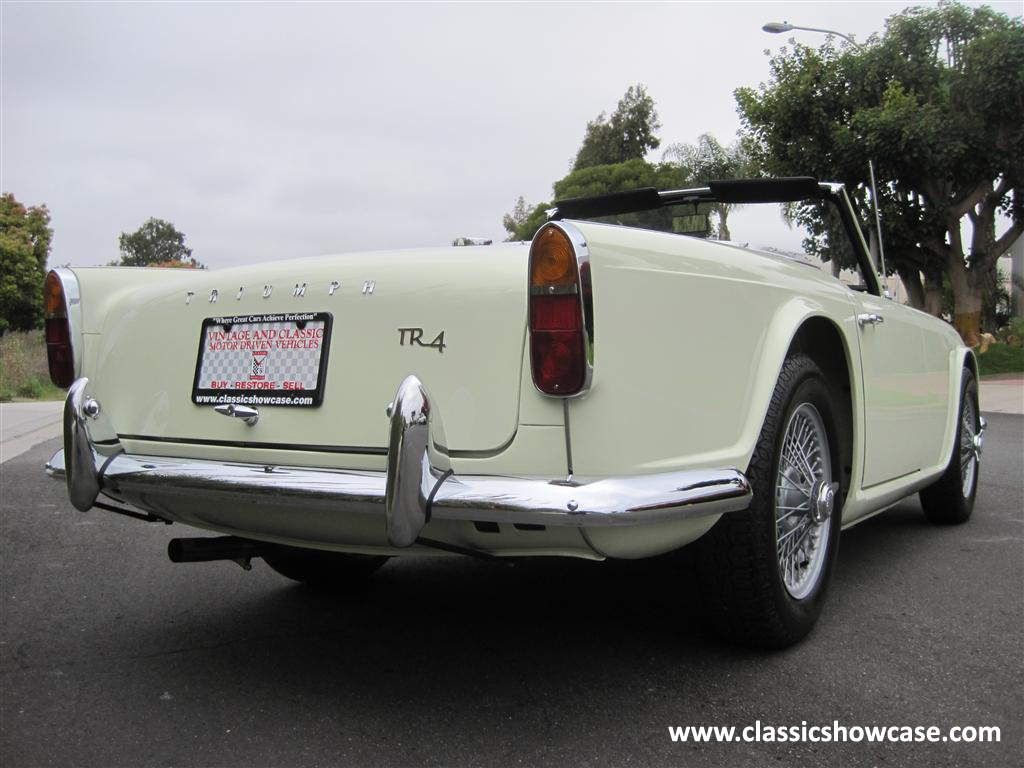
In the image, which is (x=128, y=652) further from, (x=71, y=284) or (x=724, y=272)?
(x=724, y=272)

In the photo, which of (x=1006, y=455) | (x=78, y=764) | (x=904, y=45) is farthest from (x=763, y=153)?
(x=78, y=764)

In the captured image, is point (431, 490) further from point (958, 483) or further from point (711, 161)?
point (711, 161)

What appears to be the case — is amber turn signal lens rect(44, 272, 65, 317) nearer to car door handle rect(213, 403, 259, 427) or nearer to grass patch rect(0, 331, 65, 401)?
car door handle rect(213, 403, 259, 427)

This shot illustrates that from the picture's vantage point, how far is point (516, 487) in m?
2.05

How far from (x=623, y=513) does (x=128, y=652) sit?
1.82 metres

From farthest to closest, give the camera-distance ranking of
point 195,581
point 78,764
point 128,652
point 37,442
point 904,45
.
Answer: point 904,45 < point 37,442 < point 195,581 < point 128,652 < point 78,764

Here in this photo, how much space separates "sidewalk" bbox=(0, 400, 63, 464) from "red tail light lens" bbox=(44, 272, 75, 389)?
523 centimetres

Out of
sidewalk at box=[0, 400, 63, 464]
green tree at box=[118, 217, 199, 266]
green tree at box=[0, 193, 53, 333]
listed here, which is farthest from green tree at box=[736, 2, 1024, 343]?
green tree at box=[118, 217, 199, 266]

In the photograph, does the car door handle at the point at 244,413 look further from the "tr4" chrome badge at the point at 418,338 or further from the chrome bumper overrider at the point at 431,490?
the "tr4" chrome badge at the point at 418,338

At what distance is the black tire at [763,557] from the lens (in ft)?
8.09

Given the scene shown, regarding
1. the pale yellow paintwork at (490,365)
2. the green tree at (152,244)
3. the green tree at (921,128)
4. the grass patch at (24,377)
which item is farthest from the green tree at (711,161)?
the green tree at (152,244)

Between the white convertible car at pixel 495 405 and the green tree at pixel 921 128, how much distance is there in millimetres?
16837

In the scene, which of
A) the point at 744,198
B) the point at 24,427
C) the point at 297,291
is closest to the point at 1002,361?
the point at 24,427

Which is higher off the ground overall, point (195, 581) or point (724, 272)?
point (724, 272)
